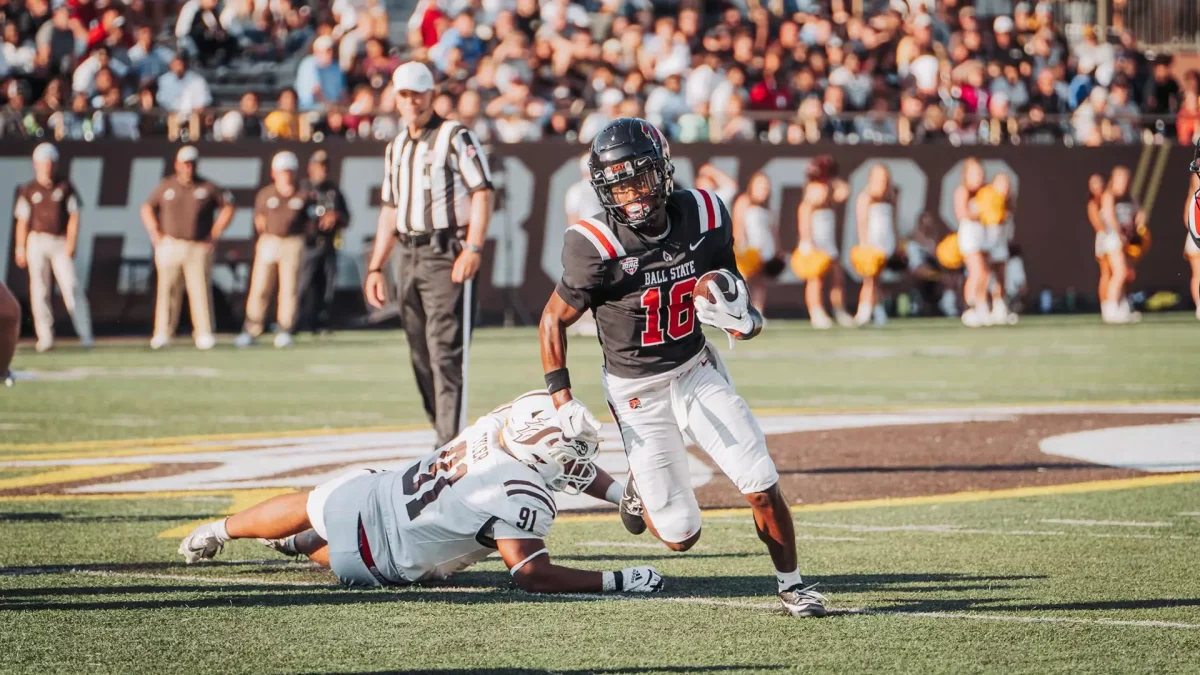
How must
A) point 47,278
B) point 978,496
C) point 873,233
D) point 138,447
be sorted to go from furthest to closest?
point 873,233, point 47,278, point 138,447, point 978,496

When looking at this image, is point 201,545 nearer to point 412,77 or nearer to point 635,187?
point 635,187

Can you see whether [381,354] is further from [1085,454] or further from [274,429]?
[1085,454]

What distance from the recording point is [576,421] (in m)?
5.55

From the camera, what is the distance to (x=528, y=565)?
5758 millimetres

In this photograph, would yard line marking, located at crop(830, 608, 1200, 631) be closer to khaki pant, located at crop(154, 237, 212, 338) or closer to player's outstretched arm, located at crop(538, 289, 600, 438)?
player's outstretched arm, located at crop(538, 289, 600, 438)

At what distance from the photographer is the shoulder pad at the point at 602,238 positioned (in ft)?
19.2

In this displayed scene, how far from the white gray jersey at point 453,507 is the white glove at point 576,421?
0.27m

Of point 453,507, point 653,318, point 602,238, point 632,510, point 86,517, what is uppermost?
point 602,238

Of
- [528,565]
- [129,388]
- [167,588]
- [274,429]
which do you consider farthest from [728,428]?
[129,388]

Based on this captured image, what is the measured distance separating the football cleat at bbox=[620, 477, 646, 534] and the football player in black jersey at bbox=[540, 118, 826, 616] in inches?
0.5

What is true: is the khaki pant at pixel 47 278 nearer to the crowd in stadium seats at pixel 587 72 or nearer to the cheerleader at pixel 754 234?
the crowd in stadium seats at pixel 587 72

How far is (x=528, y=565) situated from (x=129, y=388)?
882 cm

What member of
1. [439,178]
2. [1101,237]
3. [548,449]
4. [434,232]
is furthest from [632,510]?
[1101,237]

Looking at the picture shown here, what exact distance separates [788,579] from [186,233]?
44.2ft
